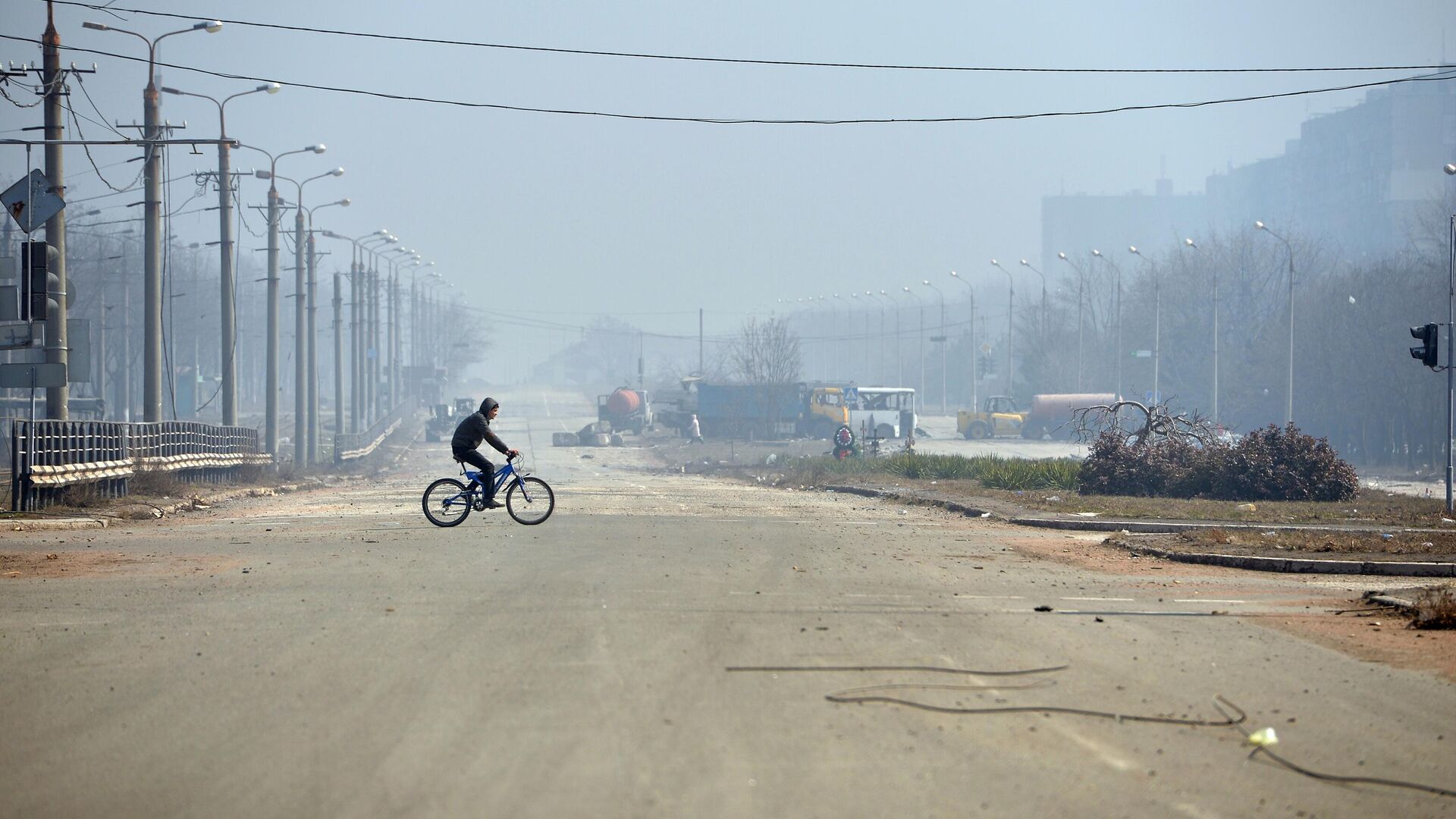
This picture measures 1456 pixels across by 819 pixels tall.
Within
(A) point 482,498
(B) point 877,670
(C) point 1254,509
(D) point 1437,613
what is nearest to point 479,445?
(A) point 482,498

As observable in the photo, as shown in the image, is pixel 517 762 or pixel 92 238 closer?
pixel 517 762

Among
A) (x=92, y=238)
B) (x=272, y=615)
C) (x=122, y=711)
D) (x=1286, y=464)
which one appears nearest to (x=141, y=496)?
(x=272, y=615)

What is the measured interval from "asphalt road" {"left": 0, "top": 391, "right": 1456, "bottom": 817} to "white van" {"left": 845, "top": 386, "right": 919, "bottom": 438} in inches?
2295

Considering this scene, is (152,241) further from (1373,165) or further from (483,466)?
(1373,165)

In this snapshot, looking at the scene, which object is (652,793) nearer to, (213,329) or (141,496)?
(141,496)

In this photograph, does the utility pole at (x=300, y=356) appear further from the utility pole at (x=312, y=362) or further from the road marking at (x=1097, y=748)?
the road marking at (x=1097, y=748)

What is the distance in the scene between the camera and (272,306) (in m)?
43.0

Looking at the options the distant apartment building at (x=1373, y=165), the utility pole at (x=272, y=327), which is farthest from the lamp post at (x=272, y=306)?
the distant apartment building at (x=1373, y=165)

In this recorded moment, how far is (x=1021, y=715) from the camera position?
7.07m

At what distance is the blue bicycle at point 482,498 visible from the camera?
18625 millimetres

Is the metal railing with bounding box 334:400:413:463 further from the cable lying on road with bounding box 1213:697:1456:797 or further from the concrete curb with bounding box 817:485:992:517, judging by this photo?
the cable lying on road with bounding box 1213:697:1456:797

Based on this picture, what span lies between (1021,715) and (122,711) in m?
4.52

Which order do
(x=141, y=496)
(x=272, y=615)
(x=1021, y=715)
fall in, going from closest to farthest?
1. (x=1021, y=715)
2. (x=272, y=615)
3. (x=141, y=496)

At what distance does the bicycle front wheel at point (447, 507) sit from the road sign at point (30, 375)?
7.44 metres
